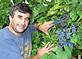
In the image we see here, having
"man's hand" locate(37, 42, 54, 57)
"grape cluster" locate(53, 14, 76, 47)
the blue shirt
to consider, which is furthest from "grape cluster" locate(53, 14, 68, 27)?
the blue shirt

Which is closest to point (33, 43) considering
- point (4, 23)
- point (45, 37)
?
point (45, 37)

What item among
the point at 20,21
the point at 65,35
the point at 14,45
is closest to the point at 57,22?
the point at 65,35

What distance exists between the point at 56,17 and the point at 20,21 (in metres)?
0.32

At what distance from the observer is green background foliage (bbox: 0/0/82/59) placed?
229 centimetres

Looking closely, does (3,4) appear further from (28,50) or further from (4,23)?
(28,50)

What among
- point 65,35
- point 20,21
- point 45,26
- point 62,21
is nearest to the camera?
point 65,35

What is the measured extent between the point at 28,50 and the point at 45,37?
270 millimetres

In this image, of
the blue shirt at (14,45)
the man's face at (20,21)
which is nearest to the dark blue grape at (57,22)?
the man's face at (20,21)

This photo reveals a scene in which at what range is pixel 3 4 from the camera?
134 inches

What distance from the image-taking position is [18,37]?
284cm

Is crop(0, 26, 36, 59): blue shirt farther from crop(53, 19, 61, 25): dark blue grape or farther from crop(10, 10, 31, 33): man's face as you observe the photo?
crop(53, 19, 61, 25): dark blue grape

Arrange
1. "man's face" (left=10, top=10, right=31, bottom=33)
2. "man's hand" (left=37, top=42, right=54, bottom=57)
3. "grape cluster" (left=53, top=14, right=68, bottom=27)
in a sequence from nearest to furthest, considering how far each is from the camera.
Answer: "grape cluster" (left=53, top=14, right=68, bottom=27)
"man's hand" (left=37, top=42, right=54, bottom=57)
"man's face" (left=10, top=10, right=31, bottom=33)

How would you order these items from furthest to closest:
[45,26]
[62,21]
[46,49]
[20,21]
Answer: [45,26] < [20,21] < [46,49] < [62,21]

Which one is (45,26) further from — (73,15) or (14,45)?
A: (73,15)
